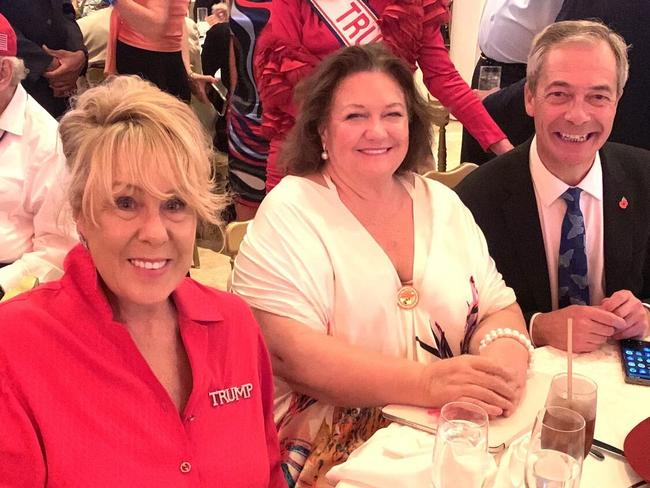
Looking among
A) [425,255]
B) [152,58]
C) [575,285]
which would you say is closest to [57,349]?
[425,255]

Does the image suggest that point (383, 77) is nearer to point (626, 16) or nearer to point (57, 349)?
point (57, 349)

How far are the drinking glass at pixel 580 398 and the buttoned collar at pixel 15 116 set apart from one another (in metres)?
1.68

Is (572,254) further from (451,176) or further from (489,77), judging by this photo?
(489,77)

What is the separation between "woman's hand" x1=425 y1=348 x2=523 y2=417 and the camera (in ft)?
4.77

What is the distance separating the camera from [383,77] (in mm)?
1891

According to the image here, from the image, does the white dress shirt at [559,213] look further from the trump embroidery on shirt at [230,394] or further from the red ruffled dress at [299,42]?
the trump embroidery on shirt at [230,394]

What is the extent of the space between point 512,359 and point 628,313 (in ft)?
1.06

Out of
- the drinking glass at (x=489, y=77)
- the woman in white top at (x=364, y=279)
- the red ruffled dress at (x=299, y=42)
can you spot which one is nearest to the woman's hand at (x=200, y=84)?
the drinking glass at (x=489, y=77)

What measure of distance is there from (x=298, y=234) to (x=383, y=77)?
0.47 meters

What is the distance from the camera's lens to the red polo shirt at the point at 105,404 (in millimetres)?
1163

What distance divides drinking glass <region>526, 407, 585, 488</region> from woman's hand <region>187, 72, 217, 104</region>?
11.1 ft

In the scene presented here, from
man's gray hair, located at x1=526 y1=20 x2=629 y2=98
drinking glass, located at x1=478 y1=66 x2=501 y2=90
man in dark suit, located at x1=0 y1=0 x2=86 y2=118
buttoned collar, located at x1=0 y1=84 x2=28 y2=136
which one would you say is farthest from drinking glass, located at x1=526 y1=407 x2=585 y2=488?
man in dark suit, located at x1=0 y1=0 x2=86 y2=118

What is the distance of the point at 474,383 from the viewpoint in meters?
1.50

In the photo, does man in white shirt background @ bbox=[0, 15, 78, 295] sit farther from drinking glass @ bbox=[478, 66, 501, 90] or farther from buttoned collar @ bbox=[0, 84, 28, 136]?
drinking glass @ bbox=[478, 66, 501, 90]
